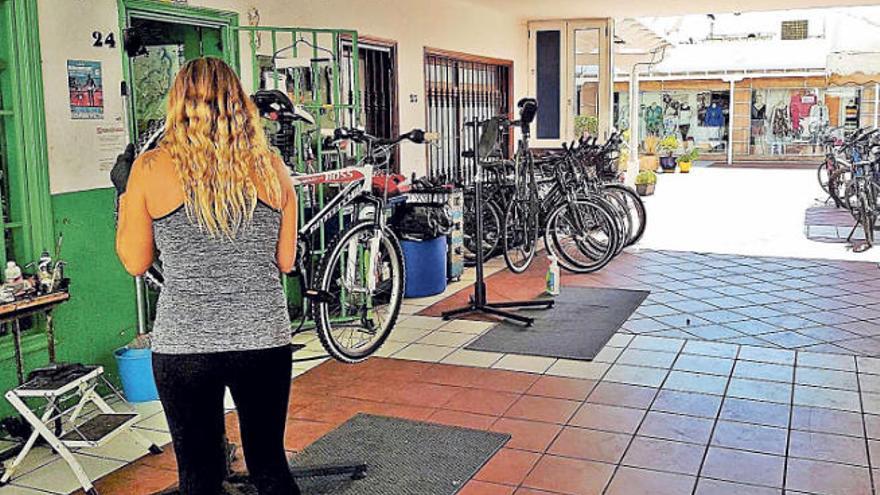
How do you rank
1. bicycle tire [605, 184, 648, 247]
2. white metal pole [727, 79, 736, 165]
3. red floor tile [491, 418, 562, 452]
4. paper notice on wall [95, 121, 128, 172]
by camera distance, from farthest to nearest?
white metal pole [727, 79, 736, 165] < bicycle tire [605, 184, 648, 247] < paper notice on wall [95, 121, 128, 172] < red floor tile [491, 418, 562, 452]

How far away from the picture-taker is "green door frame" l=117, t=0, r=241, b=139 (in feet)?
14.2

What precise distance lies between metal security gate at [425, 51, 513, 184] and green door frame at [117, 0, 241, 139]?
288 cm

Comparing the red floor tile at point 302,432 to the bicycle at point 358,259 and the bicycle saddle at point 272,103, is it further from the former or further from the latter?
the bicycle saddle at point 272,103

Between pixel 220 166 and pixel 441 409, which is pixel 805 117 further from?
pixel 220 166

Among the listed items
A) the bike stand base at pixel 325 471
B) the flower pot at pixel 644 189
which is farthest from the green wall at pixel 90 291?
the flower pot at pixel 644 189

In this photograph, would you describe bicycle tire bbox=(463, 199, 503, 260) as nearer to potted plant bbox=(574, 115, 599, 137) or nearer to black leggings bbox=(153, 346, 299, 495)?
potted plant bbox=(574, 115, 599, 137)

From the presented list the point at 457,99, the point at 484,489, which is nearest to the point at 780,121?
the point at 457,99

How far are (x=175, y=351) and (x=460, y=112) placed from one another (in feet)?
22.5

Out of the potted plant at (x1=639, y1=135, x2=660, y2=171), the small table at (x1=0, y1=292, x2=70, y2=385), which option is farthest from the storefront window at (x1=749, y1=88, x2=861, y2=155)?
the small table at (x1=0, y1=292, x2=70, y2=385)

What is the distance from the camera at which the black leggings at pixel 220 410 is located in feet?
7.11

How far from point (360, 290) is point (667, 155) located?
14986 mm

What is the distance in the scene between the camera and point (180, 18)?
4668 millimetres

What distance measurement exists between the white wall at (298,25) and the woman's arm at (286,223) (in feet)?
6.89

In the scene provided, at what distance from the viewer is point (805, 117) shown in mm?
→ 20656
